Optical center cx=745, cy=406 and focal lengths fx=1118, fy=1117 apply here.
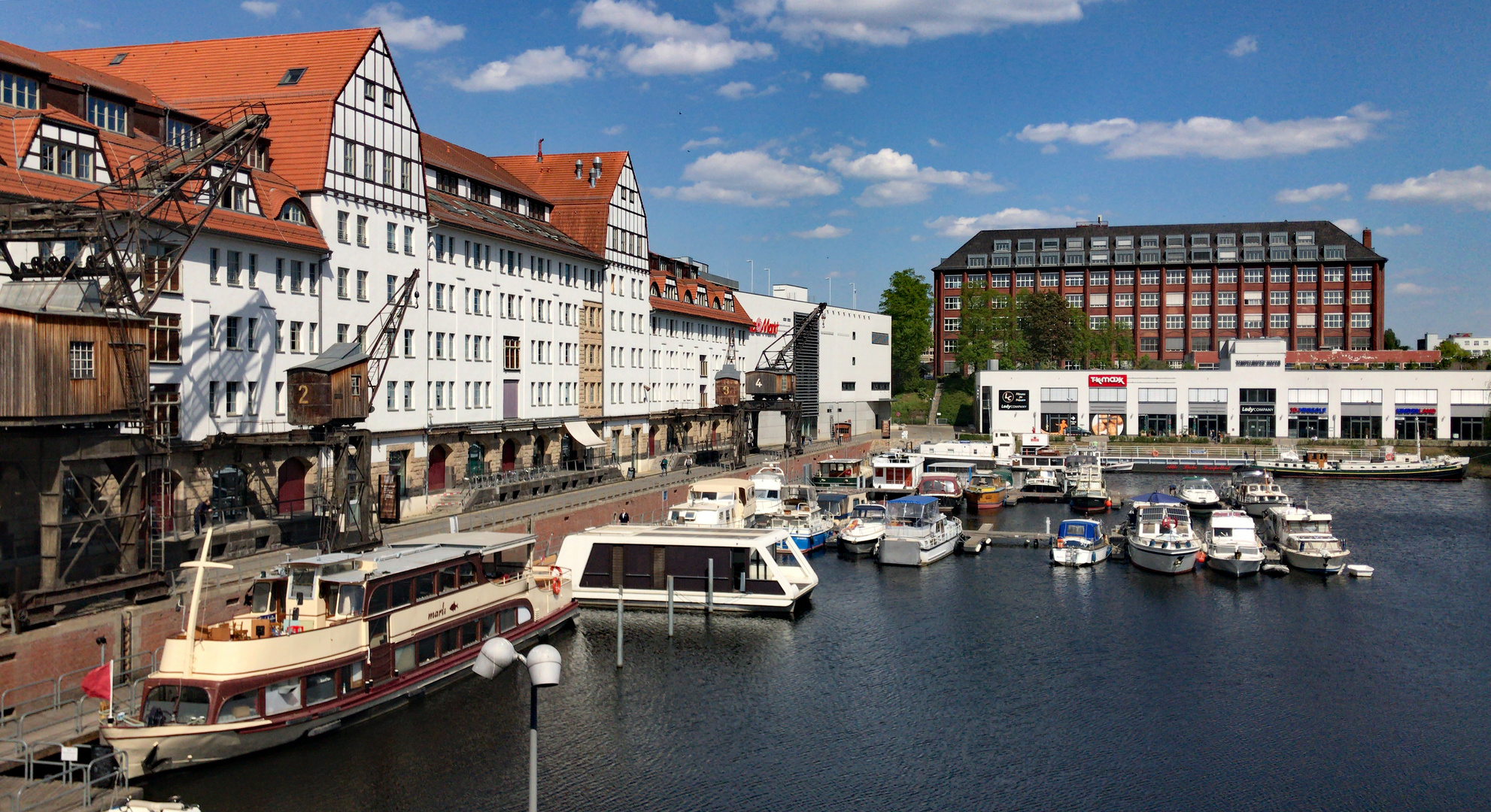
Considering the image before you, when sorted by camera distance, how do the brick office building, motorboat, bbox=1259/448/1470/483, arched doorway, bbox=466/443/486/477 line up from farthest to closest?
the brick office building
motorboat, bbox=1259/448/1470/483
arched doorway, bbox=466/443/486/477

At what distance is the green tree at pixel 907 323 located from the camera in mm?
157375

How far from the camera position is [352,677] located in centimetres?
2956

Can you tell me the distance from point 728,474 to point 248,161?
38837mm

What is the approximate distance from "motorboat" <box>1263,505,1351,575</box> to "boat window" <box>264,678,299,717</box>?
44.7 meters

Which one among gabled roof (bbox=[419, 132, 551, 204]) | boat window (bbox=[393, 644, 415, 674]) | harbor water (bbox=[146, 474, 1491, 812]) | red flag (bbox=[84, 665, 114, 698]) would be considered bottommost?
harbor water (bbox=[146, 474, 1491, 812])

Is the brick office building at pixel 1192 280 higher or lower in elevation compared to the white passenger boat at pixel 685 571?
higher

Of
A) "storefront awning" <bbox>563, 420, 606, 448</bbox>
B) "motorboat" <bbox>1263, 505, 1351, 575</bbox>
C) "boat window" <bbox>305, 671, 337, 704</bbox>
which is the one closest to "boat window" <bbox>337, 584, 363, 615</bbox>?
"boat window" <bbox>305, 671, 337, 704</bbox>

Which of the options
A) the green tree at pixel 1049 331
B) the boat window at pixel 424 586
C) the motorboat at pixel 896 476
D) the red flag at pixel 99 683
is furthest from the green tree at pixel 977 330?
the red flag at pixel 99 683

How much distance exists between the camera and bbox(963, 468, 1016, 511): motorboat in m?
79.7

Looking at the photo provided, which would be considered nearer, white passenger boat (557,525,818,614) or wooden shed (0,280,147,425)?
wooden shed (0,280,147,425)

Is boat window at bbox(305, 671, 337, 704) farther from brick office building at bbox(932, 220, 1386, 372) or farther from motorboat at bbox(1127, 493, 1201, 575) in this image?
brick office building at bbox(932, 220, 1386, 372)

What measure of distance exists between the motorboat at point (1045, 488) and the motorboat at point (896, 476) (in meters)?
8.81

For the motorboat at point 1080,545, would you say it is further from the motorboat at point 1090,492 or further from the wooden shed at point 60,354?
the wooden shed at point 60,354

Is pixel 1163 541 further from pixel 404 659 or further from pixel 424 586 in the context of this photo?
pixel 404 659
